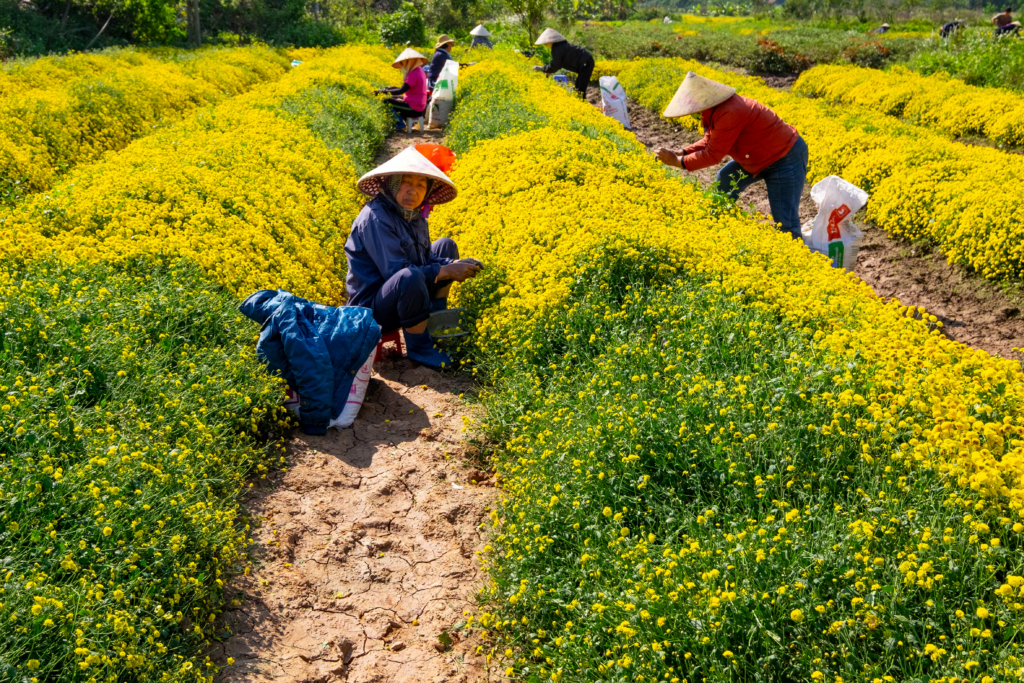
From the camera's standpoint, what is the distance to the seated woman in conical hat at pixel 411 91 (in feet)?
43.1

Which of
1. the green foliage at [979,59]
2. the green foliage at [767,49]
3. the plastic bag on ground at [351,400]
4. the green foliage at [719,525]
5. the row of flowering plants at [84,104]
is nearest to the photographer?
the green foliage at [719,525]

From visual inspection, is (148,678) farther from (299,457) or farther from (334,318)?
(334,318)

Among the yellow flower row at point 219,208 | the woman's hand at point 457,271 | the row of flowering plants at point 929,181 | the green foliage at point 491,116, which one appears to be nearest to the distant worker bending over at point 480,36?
the green foliage at point 491,116

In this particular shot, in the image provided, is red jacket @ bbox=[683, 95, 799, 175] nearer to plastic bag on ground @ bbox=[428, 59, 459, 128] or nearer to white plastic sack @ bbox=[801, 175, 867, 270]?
white plastic sack @ bbox=[801, 175, 867, 270]

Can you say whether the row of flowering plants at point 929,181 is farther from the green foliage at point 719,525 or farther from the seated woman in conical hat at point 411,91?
the seated woman in conical hat at point 411,91

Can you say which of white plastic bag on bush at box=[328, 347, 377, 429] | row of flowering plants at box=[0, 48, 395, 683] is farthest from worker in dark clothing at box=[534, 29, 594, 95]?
white plastic bag on bush at box=[328, 347, 377, 429]

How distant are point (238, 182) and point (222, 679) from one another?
503cm

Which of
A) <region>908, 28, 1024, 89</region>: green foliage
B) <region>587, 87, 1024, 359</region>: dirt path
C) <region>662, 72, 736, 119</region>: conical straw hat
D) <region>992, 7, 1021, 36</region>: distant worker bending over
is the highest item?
<region>992, 7, 1021, 36</region>: distant worker bending over

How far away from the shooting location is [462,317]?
5.25 metres

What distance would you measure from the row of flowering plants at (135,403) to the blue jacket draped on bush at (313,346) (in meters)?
0.16

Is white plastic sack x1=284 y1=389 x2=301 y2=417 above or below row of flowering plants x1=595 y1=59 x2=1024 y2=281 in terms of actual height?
below

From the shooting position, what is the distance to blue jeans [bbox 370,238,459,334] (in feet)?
15.7

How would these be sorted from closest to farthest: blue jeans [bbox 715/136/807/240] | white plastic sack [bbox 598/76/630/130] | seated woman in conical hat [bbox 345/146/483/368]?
seated woman in conical hat [bbox 345/146/483/368] < blue jeans [bbox 715/136/807/240] < white plastic sack [bbox 598/76/630/130]

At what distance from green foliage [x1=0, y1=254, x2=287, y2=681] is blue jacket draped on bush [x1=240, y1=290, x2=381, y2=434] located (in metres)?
0.17
